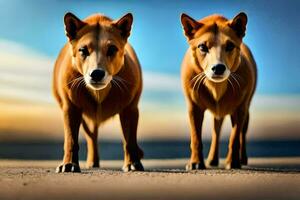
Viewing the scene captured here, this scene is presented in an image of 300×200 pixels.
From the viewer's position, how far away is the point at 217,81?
7.52 ft

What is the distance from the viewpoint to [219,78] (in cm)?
227

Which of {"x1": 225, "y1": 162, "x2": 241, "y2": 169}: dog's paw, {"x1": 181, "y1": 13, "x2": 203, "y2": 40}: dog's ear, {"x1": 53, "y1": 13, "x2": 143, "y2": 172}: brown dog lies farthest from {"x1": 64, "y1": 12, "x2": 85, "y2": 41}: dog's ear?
{"x1": 225, "y1": 162, "x2": 241, "y2": 169}: dog's paw

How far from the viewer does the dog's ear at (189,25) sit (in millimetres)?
2393

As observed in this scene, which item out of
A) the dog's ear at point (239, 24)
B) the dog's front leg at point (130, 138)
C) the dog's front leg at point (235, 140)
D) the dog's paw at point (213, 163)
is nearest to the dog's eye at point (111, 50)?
the dog's front leg at point (130, 138)

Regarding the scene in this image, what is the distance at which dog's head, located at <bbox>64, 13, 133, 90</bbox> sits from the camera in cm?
217

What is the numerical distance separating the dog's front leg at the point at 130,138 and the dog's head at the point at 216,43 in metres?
0.31

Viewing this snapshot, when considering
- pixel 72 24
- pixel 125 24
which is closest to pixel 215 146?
pixel 125 24

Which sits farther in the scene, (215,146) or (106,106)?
(215,146)

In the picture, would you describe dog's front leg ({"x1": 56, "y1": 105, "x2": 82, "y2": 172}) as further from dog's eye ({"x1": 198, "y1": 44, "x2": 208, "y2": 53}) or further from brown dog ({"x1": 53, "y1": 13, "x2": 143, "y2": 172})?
dog's eye ({"x1": 198, "y1": 44, "x2": 208, "y2": 53})

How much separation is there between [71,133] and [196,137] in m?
0.48

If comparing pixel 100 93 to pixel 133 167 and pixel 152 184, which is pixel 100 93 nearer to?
pixel 133 167

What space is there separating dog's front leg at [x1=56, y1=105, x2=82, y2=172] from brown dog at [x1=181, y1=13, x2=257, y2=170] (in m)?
0.44

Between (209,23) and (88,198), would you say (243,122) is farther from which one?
(88,198)

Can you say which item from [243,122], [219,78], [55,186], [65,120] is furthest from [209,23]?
[55,186]
